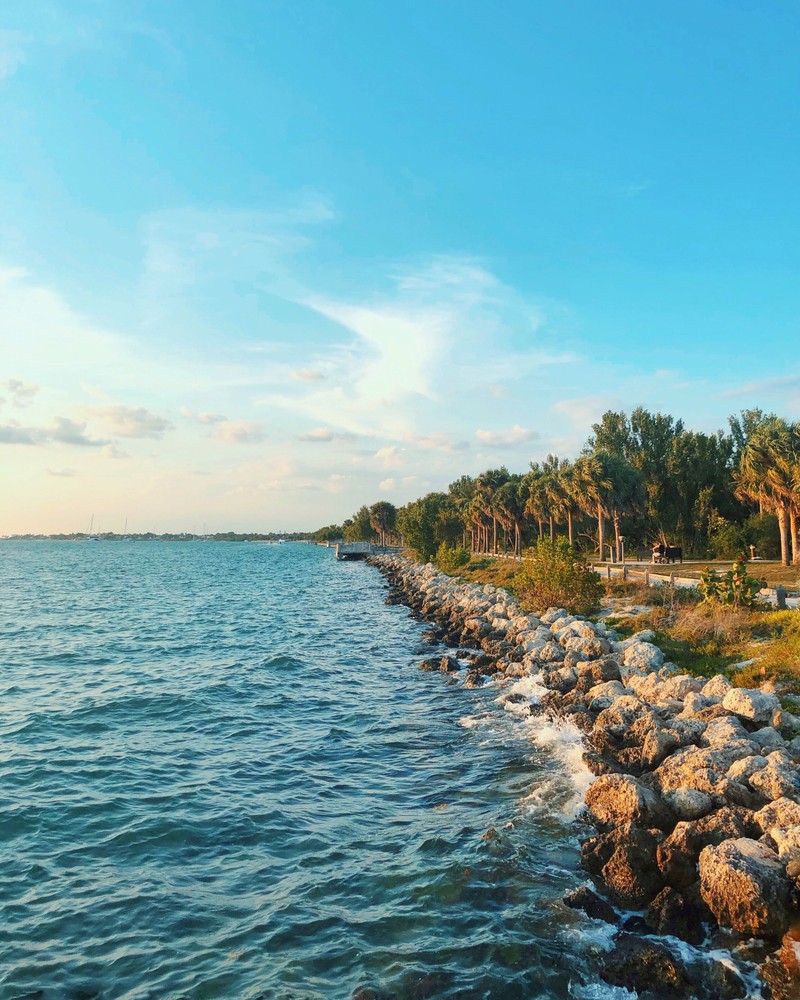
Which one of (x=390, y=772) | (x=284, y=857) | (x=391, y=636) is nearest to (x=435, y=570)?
(x=391, y=636)

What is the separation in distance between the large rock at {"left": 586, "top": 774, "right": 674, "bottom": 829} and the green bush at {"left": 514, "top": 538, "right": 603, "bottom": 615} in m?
19.0

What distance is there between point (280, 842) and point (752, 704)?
9.61m

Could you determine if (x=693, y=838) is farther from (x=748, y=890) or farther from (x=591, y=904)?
(x=591, y=904)

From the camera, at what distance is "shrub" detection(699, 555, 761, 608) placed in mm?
23250

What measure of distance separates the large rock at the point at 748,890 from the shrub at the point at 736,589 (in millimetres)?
15308

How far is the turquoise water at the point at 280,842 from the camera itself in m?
8.34

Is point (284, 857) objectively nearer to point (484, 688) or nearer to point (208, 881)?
point (208, 881)

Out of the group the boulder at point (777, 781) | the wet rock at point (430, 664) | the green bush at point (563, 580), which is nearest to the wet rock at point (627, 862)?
the boulder at point (777, 781)

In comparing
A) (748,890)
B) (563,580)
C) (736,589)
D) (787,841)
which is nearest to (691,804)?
(787,841)

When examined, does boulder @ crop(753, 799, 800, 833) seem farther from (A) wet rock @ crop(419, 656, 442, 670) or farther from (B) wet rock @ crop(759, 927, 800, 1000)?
(A) wet rock @ crop(419, 656, 442, 670)

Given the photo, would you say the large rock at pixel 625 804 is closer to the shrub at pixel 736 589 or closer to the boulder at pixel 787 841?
the boulder at pixel 787 841

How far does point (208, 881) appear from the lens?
10.4m

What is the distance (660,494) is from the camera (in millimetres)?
64500

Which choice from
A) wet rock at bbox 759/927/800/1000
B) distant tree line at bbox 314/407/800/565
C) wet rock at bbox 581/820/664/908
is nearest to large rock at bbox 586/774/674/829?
wet rock at bbox 581/820/664/908
